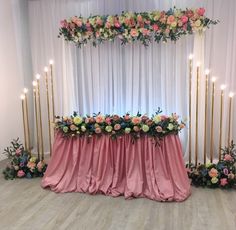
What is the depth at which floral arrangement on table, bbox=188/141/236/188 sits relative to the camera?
324 cm

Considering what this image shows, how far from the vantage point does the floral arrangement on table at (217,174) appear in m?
3.24

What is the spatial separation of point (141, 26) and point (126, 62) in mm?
643

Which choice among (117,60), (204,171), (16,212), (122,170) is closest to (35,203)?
(16,212)

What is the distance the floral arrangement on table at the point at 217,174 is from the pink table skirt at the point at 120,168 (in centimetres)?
28

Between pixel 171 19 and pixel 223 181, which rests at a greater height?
pixel 171 19

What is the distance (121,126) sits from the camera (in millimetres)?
3111

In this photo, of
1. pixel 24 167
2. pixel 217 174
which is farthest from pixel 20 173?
pixel 217 174

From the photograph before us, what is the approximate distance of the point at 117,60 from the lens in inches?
A: 164

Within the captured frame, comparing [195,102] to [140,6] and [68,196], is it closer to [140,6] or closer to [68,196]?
[140,6]

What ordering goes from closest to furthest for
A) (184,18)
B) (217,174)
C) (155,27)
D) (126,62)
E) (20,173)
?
(217,174) → (184,18) → (155,27) → (20,173) → (126,62)

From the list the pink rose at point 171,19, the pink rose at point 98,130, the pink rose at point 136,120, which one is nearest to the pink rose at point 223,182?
the pink rose at point 136,120

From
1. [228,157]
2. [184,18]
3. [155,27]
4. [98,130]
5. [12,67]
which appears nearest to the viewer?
[98,130]

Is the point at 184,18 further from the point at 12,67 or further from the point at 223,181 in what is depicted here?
the point at 12,67

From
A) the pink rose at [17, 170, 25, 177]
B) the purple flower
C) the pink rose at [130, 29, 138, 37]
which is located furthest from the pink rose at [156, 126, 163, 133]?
the pink rose at [17, 170, 25, 177]
